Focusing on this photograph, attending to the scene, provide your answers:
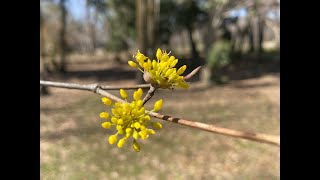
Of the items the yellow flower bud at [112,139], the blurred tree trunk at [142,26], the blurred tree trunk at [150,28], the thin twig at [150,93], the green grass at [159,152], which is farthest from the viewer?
the blurred tree trunk at [150,28]

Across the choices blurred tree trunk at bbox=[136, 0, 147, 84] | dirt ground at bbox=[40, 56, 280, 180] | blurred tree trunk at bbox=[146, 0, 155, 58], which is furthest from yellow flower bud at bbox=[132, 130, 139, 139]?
blurred tree trunk at bbox=[146, 0, 155, 58]

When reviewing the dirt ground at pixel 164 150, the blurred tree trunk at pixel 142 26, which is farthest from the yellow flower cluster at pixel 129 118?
the blurred tree trunk at pixel 142 26

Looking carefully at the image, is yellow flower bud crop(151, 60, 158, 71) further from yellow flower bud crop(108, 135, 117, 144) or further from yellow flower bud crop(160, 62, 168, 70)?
yellow flower bud crop(108, 135, 117, 144)

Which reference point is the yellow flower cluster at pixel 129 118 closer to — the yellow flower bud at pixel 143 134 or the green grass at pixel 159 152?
the yellow flower bud at pixel 143 134

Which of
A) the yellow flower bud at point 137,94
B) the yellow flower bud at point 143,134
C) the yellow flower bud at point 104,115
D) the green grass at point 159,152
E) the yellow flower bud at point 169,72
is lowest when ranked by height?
the green grass at point 159,152

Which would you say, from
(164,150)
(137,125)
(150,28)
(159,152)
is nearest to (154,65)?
(137,125)

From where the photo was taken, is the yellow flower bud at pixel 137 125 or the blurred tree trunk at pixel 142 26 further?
the blurred tree trunk at pixel 142 26

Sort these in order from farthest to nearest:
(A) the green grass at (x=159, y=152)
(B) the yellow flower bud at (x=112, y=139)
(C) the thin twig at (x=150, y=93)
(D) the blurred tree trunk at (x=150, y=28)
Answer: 1. (D) the blurred tree trunk at (x=150, y=28)
2. (A) the green grass at (x=159, y=152)
3. (C) the thin twig at (x=150, y=93)
4. (B) the yellow flower bud at (x=112, y=139)
